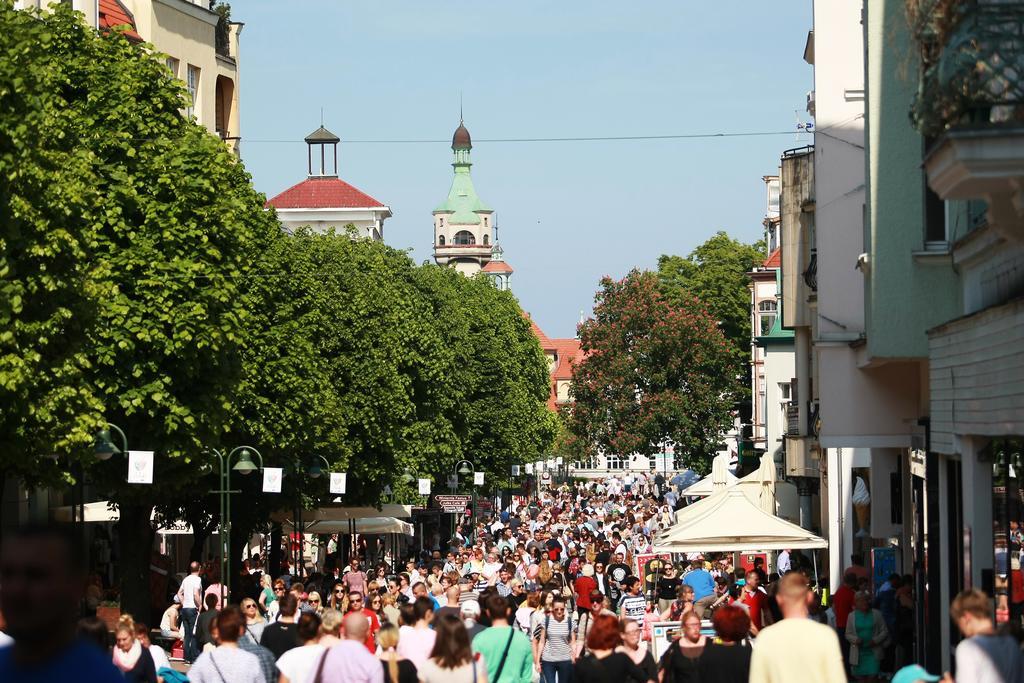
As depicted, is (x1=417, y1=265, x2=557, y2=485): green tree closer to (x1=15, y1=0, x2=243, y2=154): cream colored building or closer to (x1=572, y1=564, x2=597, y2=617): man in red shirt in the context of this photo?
(x1=15, y1=0, x2=243, y2=154): cream colored building

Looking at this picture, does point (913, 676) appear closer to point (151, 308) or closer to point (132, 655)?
point (132, 655)

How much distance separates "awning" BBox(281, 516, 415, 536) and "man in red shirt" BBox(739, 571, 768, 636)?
875 inches

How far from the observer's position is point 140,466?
2652cm

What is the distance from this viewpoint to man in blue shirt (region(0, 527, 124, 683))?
178 inches

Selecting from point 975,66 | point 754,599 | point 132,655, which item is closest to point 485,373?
point 754,599

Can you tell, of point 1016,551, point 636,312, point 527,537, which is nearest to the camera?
point 1016,551

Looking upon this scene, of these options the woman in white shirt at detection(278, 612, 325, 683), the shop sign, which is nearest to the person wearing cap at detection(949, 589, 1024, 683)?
the woman in white shirt at detection(278, 612, 325, 683)

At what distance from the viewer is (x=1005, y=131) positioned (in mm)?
9734

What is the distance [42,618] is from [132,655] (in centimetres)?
1008

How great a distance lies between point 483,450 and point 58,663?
Result: 68956 millimetres

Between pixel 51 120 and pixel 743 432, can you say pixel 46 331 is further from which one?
pixel 743 432

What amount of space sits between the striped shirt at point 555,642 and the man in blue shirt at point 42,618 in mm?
14956

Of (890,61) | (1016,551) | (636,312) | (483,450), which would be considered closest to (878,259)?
(890,61)

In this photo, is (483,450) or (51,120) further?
(483,450)
